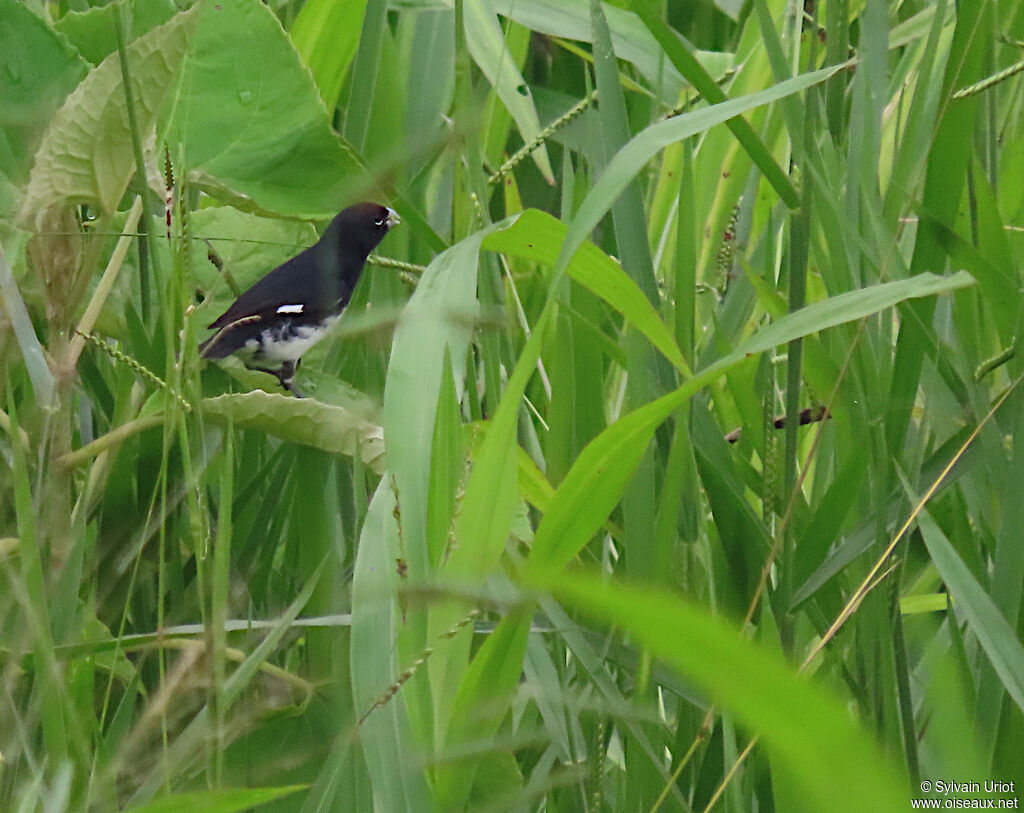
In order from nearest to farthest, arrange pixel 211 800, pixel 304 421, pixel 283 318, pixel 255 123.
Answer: pixel 211 800 < pixel 304 421 < pixel 255 123 < pixel 283 318

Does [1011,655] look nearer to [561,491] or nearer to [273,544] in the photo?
[561,491]

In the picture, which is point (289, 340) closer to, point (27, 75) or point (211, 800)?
point (27, 75)

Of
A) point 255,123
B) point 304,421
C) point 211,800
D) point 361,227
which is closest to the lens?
point 211,800

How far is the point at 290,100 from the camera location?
997 millimetres

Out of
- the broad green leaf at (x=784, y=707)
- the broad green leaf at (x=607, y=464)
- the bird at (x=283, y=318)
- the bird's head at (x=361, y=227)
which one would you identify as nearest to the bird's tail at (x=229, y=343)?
the bird at (x=283, y=318)

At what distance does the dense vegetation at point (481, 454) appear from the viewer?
654mm

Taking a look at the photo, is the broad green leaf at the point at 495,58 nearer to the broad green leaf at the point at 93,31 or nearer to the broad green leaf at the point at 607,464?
the broad green leaf at the point at 93,31

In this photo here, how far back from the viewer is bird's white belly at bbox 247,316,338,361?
114 centimetres

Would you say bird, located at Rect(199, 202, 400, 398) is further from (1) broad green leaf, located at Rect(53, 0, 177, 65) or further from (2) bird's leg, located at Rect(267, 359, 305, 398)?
(1) broad green leaf, located at Rect(53, 0, 177, 65)

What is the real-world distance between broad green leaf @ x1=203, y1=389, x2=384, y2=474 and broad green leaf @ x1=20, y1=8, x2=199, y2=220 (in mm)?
184

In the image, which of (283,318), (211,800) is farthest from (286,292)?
(211,800)

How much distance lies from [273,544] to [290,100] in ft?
1.14

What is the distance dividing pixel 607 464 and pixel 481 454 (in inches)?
2.6

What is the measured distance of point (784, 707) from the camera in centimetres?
27
